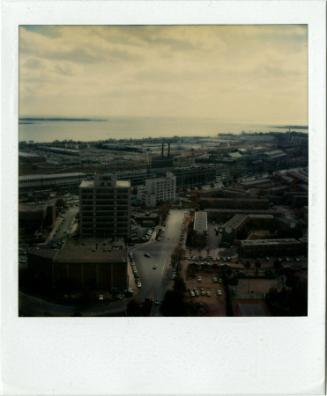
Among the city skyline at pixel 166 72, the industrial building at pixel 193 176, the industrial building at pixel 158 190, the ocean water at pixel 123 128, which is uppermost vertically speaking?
the city skyline at pixel 166 72

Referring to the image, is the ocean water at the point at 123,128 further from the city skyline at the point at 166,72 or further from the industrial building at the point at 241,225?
the industrial building at the point at 241,225

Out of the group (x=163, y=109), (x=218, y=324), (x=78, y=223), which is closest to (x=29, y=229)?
(x=78, y=223)

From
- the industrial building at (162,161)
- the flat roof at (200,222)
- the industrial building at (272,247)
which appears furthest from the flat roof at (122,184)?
the industrial building at (272,247)

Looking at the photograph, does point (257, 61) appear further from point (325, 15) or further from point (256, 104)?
point (325, 15)

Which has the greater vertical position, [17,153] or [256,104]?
[256,104]

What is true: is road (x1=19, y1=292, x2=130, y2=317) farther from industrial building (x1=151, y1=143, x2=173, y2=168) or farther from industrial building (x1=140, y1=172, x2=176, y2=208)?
industrial building (x1=151, y1=143, x2=173, y2=168)

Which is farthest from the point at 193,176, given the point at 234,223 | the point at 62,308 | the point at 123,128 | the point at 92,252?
the point at 62,308

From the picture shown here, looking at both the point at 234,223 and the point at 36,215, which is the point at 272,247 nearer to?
the point at 234,223
